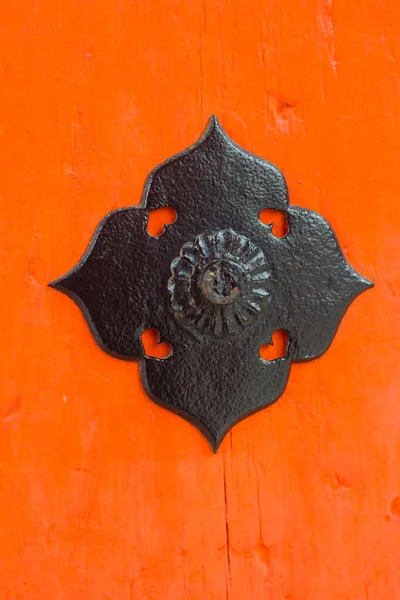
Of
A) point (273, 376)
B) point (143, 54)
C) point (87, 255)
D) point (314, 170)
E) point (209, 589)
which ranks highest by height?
point (143, 54)

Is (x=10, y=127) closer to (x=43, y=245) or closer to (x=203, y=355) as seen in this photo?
(x=43, y=245)

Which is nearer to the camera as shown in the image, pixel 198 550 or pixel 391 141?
pixel 198 550

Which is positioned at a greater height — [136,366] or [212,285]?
[212,285]

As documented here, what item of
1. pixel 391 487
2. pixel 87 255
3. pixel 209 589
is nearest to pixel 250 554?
pixel 209 589
